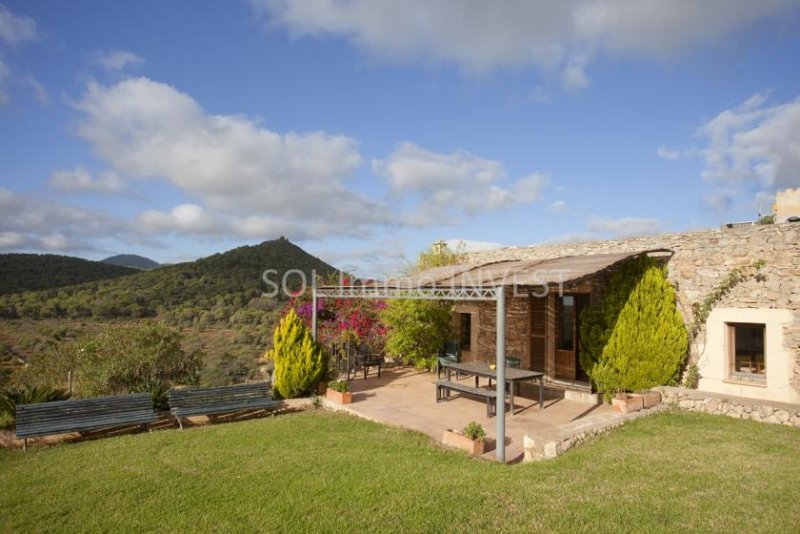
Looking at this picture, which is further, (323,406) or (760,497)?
(323,406)

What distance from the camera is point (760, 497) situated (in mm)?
4469

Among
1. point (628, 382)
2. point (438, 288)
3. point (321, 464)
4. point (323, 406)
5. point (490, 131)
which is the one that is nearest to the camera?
point (321, 464)

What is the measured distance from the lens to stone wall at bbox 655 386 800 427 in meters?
7.24

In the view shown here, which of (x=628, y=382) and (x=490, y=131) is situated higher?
(x=490, y=131)

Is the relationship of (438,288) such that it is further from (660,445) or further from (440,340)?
(440,340)

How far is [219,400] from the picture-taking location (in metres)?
8.35

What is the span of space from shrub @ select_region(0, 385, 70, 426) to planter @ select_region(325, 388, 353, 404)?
487 cm

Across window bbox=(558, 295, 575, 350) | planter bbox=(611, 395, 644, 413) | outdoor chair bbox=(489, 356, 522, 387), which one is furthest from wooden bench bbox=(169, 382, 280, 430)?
window bbox=(558, 295, 575, 350)

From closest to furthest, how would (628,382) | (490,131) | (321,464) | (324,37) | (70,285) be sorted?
(321,464)
(628,382)
(324,37)
(490,131)
(70,285)

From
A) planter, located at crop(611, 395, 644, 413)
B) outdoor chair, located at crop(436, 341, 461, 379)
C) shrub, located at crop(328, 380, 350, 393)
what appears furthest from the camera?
outdoor chair, located at crop(436, 341, 461, 379)

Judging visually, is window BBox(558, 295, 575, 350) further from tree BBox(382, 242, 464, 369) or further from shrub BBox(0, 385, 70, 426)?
shrub BBox(0, 385, 70, 426)

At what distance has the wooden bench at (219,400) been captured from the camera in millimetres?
7867

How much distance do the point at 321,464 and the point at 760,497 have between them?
4815mm

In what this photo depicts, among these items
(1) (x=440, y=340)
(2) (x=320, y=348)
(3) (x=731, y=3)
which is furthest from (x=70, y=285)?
(3) (x=731, y=3)
